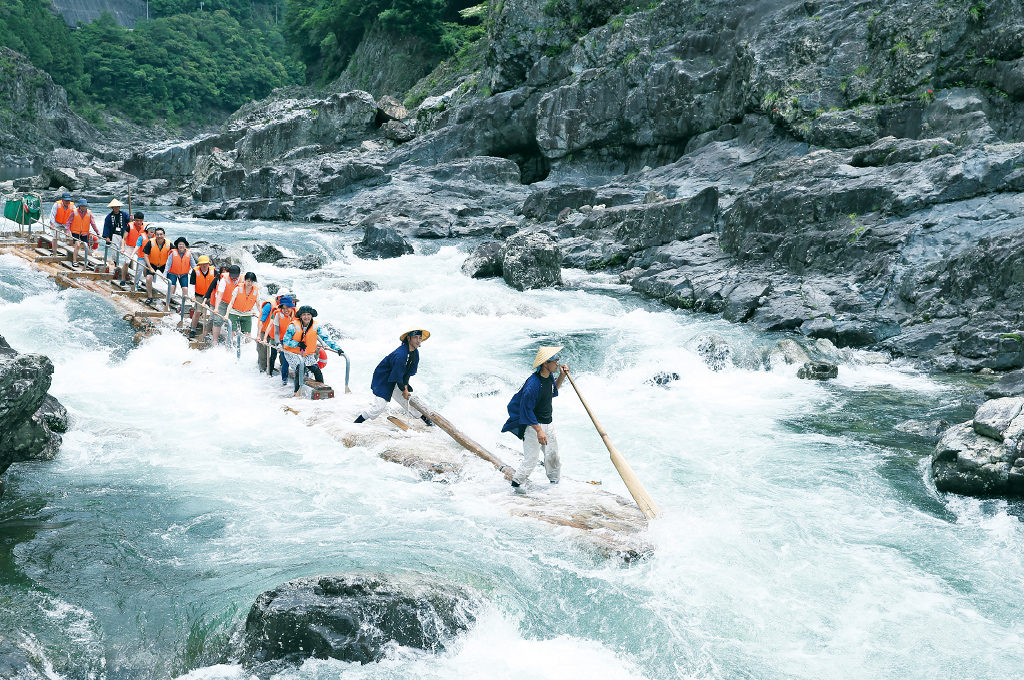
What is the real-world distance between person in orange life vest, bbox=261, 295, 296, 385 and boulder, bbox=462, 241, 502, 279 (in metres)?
10.7

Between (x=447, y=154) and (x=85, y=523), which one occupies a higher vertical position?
(x=447, y=154)

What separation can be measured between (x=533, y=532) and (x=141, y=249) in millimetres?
12304

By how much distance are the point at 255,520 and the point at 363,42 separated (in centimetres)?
5344

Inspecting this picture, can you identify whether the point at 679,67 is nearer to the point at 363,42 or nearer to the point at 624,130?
the point at 624,130

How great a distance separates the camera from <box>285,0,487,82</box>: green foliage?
159 feet

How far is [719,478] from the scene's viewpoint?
1023 cm

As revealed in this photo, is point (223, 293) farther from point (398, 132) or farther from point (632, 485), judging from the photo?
point (398, 132)

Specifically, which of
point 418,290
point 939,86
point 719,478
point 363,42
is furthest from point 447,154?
point 719,478

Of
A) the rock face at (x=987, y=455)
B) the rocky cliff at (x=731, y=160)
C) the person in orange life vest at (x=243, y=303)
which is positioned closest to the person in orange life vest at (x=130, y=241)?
the person in orange life vest at (x=243, y=303)

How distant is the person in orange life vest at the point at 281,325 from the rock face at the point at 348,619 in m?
6.75

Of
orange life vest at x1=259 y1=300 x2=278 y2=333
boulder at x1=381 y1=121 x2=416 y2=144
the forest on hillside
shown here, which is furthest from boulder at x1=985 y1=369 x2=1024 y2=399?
the forest on hillside

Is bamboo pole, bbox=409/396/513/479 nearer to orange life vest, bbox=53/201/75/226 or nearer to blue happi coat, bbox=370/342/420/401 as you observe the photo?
blue happi coat, bbox=370/342/420/401

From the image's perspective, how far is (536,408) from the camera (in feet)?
27.7

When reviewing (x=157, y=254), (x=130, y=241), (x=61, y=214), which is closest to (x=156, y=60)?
(x=61, y=214)
